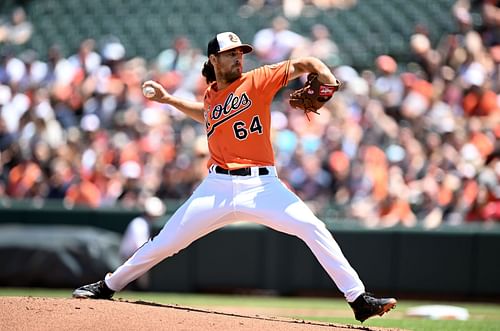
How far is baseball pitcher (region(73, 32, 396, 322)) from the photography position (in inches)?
262

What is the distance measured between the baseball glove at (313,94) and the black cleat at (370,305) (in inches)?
53.0

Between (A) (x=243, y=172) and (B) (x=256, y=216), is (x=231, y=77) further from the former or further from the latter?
(B) (x=256, y=216)

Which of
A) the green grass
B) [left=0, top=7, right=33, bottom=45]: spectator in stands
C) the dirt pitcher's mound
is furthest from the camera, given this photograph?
[left=0, top=7, right=33, bottom=45]: spectator in stands

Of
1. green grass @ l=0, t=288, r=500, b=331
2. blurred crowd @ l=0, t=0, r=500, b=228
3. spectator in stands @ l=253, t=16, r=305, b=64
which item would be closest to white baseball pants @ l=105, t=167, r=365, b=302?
green grass @ l=0, t=288, r=500, b=331

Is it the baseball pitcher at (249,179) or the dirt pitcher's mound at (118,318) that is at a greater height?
the baseball pitcher at (249,179)

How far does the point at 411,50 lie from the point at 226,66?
978cm

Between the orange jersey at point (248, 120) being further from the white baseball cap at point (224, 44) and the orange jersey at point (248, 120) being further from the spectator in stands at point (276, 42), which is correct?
the spectator in stands at point (276, 42)

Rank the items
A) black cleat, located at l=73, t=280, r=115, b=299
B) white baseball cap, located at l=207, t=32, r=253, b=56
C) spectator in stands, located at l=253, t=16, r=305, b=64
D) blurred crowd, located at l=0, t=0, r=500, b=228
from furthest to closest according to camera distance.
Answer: spectator in stands, located at l=253, t=16, r=305, b=64 → blurred crowd, located at l=0, t=0, r=500, b=228 → black cleat, located at l=73, t=280, r=115, b=299 → white baseball cap, located at l=207, t=32, r=253, b=56

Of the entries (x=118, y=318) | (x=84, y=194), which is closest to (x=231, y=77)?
(x=118, y=318)

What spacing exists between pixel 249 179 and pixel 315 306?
5280 mm

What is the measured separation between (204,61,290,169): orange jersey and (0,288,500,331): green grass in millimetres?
2508

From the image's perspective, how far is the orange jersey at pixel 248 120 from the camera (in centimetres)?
683

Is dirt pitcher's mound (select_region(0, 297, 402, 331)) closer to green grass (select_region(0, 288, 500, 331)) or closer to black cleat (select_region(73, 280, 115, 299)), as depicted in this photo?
black cleat (select_region(73, 280, 115, 299))

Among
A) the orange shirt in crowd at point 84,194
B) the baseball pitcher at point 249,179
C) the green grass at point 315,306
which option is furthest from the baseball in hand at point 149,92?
the orange shirt in crowd at point 84,194
